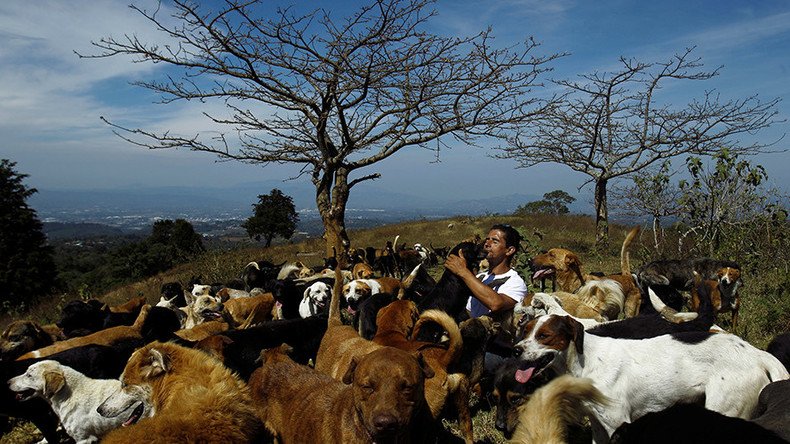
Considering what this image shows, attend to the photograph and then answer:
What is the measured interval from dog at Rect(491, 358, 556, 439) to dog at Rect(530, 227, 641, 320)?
2.77 meters

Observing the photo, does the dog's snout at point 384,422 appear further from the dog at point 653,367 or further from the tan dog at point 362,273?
the tan dog at point 362,273

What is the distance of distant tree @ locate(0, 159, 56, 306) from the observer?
113 ft

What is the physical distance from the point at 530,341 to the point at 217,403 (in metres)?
2.26

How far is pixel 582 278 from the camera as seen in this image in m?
8.20

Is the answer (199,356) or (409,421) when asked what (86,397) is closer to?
(199,356)

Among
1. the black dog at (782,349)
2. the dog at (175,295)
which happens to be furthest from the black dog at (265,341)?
the black dog at (782,349)

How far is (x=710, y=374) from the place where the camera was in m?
3.62

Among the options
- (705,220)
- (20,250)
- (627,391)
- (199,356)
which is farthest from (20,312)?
(20,250)

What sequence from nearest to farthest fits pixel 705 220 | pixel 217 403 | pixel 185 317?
pixel 217 403 → pixel 185 317 → pixel 705 220

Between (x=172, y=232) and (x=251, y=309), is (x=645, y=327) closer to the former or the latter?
(x=251, y=309)

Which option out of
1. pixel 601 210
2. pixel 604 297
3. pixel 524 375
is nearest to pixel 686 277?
pixel 604 297

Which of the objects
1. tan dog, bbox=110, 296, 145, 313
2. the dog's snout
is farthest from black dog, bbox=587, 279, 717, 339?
tan dog, bbox=110, 296, 145, 313

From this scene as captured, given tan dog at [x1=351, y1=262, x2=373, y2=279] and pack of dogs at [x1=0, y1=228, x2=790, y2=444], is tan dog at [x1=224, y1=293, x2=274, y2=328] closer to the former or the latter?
pack of dogs at [x1=0, y1=228, x2=790, y2=444]

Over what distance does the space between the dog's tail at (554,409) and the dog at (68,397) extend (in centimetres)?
383
